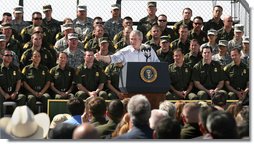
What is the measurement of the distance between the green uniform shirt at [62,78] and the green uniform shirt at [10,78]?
620 millimetres

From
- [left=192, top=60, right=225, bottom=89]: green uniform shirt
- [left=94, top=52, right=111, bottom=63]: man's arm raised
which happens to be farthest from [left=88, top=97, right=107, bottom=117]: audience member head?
[left=192, top=60, right=225, bottom=89]: green uniform shirt

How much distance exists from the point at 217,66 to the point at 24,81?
3.27 m

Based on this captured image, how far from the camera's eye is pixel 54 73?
13.3 m

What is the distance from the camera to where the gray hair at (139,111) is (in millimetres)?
7188

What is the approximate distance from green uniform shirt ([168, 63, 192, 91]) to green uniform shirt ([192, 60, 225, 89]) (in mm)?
125

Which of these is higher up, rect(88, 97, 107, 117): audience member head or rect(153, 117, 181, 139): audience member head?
rect(88, 97, 107, 117): audience member head

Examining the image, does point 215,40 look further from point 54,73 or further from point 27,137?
point 27,137

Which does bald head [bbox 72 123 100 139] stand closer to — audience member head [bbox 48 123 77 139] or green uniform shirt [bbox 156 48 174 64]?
audience member head [bbox 48 123 77 139]

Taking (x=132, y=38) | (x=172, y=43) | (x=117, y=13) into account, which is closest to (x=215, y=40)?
(x=172, y=43)

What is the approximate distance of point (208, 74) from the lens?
13.5m

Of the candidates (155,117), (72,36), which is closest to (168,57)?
(72,36)

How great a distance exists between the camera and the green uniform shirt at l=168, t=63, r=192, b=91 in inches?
526

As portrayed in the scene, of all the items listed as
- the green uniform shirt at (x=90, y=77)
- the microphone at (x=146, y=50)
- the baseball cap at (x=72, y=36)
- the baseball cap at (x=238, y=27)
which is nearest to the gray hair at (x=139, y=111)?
the microphone at (x=146, y=50)

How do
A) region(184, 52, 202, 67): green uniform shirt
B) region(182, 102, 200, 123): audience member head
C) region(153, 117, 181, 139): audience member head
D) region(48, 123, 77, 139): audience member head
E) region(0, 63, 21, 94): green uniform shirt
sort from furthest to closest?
region(184, 52, 202, 67): green uniform shirt
region(0, 63, 21, 94): green uniform shirt
region(182, 102, 200, 123): audience member head
region(48, 123, 77, 139): audience member head
region(153, 117, 181, 139): audience member head
